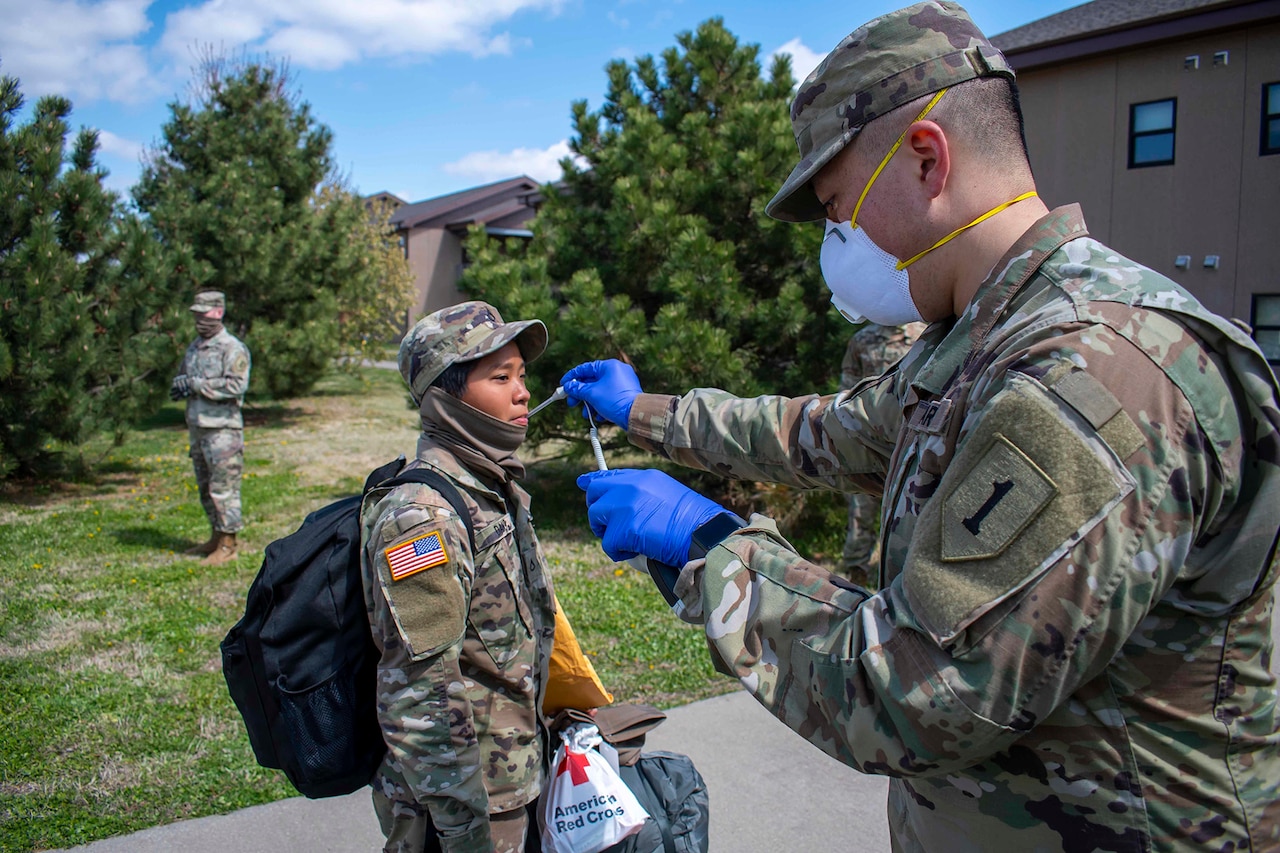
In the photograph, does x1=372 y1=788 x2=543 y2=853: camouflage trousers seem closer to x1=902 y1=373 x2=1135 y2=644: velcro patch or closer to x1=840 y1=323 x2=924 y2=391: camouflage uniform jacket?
x1=902 y1=373 x2=1135 y2=644: velcro patch

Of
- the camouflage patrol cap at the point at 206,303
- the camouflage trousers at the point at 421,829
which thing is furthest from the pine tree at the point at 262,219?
the camouflage trousers at the point at 421,829

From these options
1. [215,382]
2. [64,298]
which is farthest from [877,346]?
[64,298]

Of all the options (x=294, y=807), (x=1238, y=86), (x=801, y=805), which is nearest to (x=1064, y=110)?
(x=1238, y=86)

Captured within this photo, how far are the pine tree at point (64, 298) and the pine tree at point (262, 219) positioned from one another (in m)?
3.20

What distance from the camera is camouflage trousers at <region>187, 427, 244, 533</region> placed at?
730cm

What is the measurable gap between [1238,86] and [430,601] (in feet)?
49.0

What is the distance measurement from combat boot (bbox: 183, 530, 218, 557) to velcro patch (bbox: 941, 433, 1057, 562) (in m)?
7.50

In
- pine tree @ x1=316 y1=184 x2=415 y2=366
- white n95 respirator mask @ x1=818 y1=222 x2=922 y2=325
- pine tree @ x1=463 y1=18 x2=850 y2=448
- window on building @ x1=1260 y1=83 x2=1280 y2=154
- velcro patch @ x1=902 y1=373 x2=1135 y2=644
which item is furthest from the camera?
pine tree @ x1=316 y1=184 x2=415 y2=366

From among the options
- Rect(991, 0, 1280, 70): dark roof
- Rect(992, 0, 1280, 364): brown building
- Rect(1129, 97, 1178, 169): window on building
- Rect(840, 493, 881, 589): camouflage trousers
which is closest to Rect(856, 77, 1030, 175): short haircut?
Rect(840, 493, 881, 589): camouflage trousers

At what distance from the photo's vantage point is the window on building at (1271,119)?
12.5m

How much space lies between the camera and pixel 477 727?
7.32 feet

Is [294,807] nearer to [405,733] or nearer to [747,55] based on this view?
[405,733]

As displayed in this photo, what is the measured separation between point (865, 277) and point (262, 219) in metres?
14.7

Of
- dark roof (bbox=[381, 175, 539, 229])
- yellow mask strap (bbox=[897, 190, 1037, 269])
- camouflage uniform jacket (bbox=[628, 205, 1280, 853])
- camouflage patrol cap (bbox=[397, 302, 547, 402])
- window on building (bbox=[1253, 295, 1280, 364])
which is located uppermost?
dark roof (bbox=[381, 175, 539, 229])
